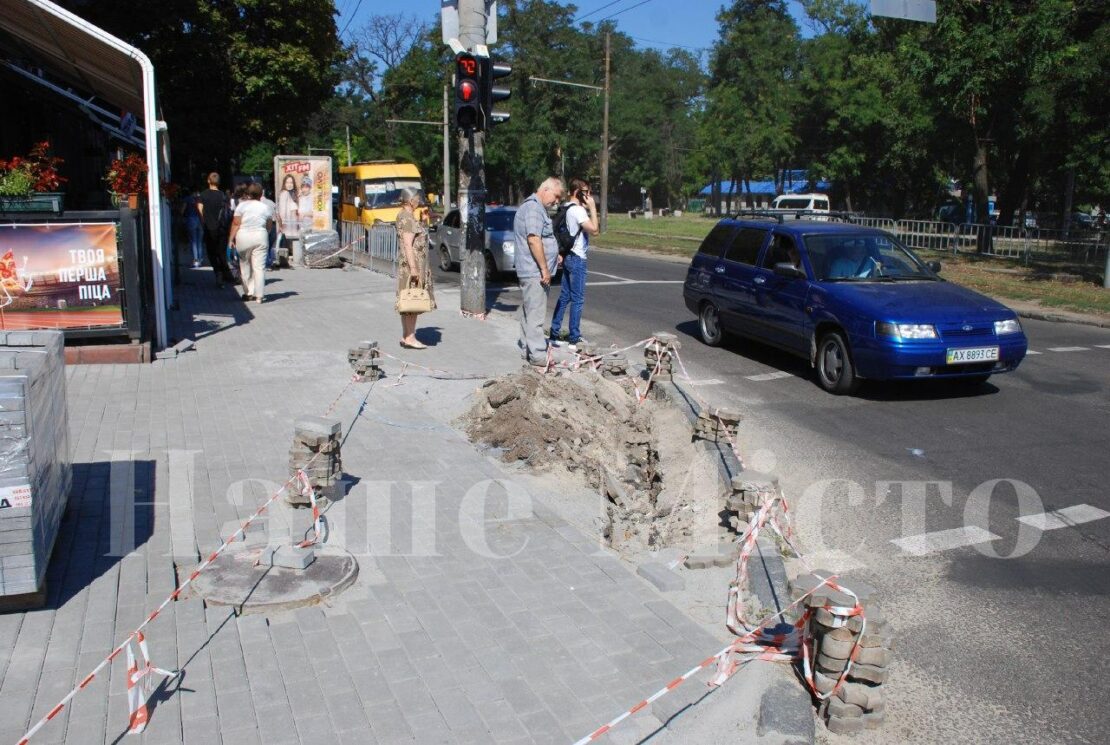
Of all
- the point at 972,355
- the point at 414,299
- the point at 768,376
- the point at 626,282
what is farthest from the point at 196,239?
the point at 972,355

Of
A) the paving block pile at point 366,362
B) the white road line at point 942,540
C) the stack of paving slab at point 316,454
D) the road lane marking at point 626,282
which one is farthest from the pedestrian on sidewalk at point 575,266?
the road lane marking at point 626,282

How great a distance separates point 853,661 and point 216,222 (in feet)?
49.4

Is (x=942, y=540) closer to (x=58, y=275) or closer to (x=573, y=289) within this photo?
(x=573, y=289)

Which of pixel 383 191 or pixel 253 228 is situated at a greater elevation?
pixel 383 191

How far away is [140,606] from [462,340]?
7.87m

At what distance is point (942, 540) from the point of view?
605 cm

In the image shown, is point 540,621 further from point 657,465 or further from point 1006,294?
point 1006,294

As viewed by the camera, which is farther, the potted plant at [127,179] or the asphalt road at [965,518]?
the potted plant at [127,179]

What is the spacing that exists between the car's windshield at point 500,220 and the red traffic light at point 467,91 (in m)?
8.24

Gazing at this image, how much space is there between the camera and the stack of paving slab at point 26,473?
436cm

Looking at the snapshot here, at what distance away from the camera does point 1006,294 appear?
19.2m

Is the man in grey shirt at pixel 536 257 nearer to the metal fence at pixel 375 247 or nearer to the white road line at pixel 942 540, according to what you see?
the white road line at pixel 942 540

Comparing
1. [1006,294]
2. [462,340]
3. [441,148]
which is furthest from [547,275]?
[441,148]

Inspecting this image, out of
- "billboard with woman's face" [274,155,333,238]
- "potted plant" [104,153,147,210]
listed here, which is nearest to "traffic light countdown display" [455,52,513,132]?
"potted plant" [104,153,147,210]
